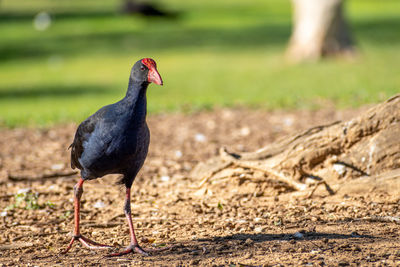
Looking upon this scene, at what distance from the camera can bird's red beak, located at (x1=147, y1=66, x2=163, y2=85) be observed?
4.48 metres

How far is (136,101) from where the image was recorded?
4574 mm

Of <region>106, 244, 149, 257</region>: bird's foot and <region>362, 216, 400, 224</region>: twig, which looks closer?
<region>106, 244, 149, 257</region>: bird's foot

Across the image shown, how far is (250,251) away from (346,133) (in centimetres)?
199

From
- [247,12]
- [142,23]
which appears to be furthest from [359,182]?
[247,12]

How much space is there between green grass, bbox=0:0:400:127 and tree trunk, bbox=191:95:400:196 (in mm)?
4694

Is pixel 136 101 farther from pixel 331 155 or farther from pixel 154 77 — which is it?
pixel 331 155

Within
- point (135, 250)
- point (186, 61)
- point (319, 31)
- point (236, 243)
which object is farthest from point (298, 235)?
point (186, 61)

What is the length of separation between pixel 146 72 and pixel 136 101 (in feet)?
0.75

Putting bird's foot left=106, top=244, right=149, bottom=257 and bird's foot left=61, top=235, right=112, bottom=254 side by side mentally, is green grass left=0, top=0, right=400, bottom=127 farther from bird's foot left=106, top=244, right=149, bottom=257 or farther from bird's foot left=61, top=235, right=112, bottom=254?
bird's foot left=106, top=244, right=149, bottom=257

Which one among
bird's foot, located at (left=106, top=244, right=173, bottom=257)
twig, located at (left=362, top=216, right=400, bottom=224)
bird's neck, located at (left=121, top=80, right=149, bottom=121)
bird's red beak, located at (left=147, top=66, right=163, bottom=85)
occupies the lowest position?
bird's foot, located at (left=106, top=244, right=173, bottom=257)

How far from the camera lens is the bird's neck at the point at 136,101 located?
15.0ft

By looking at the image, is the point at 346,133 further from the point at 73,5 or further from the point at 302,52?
the point at 73,5

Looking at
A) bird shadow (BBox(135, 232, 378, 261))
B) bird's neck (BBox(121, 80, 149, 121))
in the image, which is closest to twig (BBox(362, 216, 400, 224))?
bird shadow (BBox(135, 232, 378, 261))

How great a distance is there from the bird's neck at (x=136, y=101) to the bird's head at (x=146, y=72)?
0.05 metres
